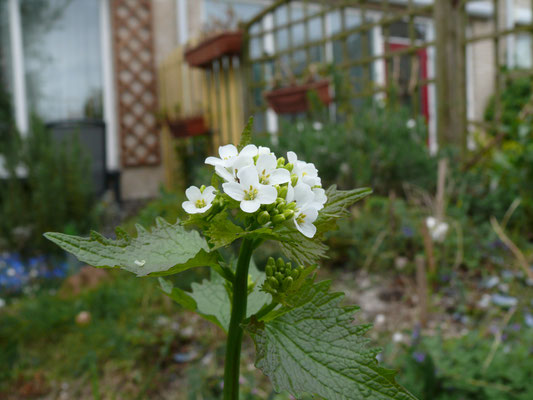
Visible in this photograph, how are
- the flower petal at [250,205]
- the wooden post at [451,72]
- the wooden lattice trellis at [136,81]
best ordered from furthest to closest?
the wooden lattice trellis at [136,81] < the wooden post at [451,72] < the flower petal at [250,205]

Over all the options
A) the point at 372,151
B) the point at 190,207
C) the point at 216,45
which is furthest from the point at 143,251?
the point at 216,45

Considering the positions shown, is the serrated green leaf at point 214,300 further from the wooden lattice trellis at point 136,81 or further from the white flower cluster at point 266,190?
the wooden lattice trellis at point 136,81

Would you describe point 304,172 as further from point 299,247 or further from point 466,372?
point 466,372

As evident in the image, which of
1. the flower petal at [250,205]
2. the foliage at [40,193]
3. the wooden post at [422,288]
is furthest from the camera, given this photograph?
the foliage at [40,193]

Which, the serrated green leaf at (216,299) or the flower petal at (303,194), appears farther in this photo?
the serrated green leaf at (216,299)

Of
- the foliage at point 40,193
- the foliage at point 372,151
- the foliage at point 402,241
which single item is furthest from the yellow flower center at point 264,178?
the foliage at point 40,193

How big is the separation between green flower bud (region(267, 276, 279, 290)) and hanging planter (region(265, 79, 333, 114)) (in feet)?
11.7

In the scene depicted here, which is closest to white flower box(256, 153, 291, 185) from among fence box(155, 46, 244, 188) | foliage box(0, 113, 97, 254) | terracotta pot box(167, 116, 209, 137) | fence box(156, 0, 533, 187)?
fence box(156, 0, 533, 187)

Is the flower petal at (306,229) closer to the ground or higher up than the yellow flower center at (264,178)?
closer to the ground

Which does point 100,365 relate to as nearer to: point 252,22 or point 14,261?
point 14,261

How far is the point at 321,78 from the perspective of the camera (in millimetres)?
4234

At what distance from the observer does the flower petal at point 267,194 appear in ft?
1.37

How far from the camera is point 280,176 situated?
437 millimetres

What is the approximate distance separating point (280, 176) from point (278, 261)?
84mm
